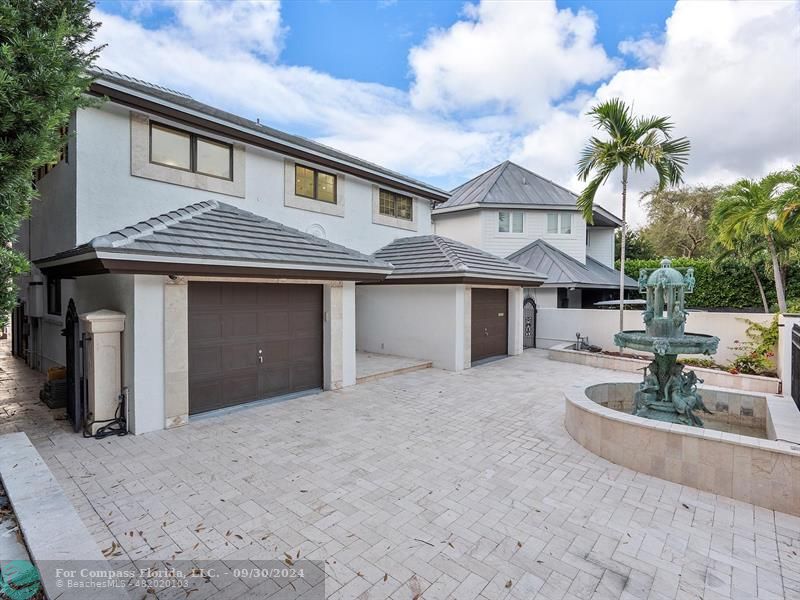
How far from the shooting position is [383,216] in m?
14.2

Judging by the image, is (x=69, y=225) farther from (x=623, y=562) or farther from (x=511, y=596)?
(x=623, y=562)

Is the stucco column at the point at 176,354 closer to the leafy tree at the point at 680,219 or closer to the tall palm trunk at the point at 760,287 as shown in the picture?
the tall palm trunk at the point at 760,287

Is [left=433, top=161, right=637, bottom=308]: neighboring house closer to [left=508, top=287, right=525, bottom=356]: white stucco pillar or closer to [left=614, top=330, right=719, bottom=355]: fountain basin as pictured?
[left=508, top=287, right=525, bottom=356]: white stucco pillar


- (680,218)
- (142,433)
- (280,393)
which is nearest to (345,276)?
(280,393)

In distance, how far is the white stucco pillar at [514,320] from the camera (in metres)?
14.4

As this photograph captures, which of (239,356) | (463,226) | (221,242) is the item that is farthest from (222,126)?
(463,226)

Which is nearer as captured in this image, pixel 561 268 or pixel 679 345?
pixel 679 345

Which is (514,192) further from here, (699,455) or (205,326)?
(699,455)

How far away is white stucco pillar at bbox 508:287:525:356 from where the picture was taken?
1443 cm

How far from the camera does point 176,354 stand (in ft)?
21.9

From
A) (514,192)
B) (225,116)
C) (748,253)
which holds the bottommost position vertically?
(748,253)

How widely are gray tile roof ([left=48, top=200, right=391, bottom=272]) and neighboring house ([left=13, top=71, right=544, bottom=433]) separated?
0.12 ft

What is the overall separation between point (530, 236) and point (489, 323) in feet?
31.1

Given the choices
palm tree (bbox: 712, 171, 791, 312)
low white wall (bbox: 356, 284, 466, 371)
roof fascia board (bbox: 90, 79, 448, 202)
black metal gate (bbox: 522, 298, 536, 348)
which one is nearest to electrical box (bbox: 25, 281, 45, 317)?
roof fascia board (bbox: 90, 79, 448, 202)
